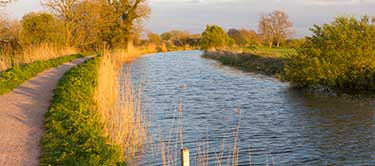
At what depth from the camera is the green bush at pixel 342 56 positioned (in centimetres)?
1681

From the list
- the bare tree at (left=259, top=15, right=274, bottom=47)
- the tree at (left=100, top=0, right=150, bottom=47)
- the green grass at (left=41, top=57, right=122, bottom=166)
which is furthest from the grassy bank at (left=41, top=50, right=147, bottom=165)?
the bare tree at (left=259, top=15, right=274, bottom=47)

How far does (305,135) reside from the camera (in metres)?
10.4

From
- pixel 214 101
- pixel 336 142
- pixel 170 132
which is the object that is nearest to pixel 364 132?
pixel 336 142

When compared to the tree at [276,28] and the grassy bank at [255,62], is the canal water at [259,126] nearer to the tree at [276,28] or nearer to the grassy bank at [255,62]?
the grassy bank at [255,62]

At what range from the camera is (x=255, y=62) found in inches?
1205

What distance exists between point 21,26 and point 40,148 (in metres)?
28.6

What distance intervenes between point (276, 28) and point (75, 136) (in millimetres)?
54330

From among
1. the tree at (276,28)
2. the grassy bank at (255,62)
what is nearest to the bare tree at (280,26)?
the tree at (276,28)

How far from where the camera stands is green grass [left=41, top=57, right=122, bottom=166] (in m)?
6.80

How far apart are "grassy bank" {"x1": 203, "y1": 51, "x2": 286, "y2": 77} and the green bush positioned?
4568 millimetres

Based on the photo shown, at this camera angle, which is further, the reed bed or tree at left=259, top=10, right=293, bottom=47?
tree at left=259, top=10, right=293, bottom=47

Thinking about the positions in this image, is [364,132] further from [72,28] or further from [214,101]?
[72,28]

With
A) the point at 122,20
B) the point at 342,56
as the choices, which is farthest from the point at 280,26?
the point at 342,56

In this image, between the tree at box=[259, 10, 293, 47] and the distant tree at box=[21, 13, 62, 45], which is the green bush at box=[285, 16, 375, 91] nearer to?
the distant tree at box=[21, 13, 62, 45]
